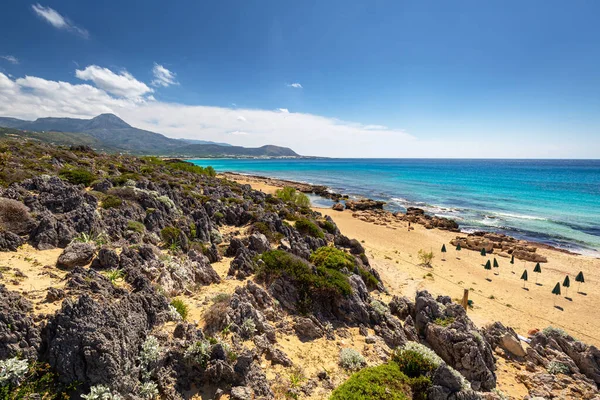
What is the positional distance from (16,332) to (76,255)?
4.23 metres

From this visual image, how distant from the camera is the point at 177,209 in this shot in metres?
19.2

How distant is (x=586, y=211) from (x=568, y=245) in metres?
25.1

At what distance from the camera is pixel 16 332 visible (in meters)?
5.38

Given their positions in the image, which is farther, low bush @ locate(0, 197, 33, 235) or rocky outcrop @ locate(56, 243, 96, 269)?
low bush @ locate(0, 197, 33, 235)

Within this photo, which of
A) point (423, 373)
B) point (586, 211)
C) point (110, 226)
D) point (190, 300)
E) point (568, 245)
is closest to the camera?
point (423, 373)

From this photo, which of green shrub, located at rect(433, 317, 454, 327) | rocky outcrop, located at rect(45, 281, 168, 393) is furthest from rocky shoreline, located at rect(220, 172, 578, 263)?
rocky outcrop, located at rect(45, 281, 168, 393)

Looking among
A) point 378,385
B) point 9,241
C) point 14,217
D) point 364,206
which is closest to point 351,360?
point 378,385

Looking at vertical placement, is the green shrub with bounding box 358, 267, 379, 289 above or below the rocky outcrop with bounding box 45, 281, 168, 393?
below

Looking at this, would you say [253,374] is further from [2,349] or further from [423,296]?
[423,296]

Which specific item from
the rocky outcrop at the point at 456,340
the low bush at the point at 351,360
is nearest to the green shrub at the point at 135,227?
the low bush at the point at 351,360

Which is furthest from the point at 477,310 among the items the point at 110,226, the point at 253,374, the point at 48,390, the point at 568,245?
the point at 568,245

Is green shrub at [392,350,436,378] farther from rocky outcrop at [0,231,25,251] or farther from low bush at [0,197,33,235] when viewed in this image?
low bush at [0,197,33,235]

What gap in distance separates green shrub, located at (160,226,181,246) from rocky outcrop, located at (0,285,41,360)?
7.61 meters

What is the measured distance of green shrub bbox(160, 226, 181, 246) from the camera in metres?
13.5
